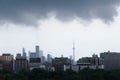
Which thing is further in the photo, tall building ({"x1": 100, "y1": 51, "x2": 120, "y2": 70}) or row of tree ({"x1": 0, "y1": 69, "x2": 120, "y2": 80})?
→ tall building ({"x1": 100, "y1": 51, "x2": 120, "y2": 70})

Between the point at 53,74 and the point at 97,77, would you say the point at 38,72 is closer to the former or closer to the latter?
the point at 53,74

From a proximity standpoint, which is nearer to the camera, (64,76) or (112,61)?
(64,76)

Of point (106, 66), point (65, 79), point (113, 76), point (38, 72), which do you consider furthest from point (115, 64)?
point (65, 79)

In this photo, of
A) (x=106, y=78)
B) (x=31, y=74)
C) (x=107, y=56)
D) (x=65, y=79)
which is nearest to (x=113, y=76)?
(x=106, y=78)

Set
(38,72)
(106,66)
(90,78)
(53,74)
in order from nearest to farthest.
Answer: (90,78), (53,74), (38,72), (106,66)

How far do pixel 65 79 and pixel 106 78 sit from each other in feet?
40.0

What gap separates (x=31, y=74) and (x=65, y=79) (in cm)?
2478

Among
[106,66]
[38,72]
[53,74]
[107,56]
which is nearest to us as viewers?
[53,74]

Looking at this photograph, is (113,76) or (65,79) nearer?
(65,79)

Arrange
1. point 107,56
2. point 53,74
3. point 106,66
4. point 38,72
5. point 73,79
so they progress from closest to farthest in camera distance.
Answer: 1. point 73,79
2. point 53,74
3. point 38,72
4. point 106,66
5. point 107,56

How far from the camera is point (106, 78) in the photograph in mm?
110188

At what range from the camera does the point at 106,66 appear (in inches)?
7303

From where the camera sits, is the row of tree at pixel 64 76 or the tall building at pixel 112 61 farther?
the tall building at pixel 112 61

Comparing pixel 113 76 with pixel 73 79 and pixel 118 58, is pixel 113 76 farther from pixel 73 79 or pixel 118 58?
pixel 118 58
